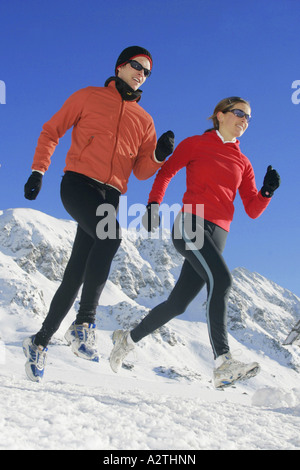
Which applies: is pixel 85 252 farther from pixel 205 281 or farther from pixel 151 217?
pixel 205 281

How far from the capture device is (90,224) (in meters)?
3.58

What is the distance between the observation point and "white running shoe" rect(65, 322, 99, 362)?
11.5 ft

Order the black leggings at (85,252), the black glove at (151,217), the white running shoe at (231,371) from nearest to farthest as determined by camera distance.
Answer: the white running shoe at (231,371) < the black leggings at (85,252) < the black glove at (151,217)

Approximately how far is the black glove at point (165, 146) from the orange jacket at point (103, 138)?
75 millimetres

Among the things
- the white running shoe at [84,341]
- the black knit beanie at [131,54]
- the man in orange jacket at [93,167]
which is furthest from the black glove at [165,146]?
the white running shoe at [84,341]

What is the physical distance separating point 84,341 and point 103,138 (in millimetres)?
1920

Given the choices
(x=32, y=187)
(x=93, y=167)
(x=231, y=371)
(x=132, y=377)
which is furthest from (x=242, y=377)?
(x=132, y=377)

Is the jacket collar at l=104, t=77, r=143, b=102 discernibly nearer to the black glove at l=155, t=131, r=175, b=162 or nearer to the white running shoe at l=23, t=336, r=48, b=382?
the black glove at l=155, t=131, r=175, b=162

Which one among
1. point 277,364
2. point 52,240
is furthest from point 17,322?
point 277,364

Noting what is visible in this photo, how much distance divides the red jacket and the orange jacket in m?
0.26

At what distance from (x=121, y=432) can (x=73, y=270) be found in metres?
2.18

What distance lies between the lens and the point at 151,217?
4090 mm

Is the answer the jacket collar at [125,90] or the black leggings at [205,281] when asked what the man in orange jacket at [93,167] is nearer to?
the jacket collar at [125,90]

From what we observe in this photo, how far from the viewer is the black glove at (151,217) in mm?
4059
